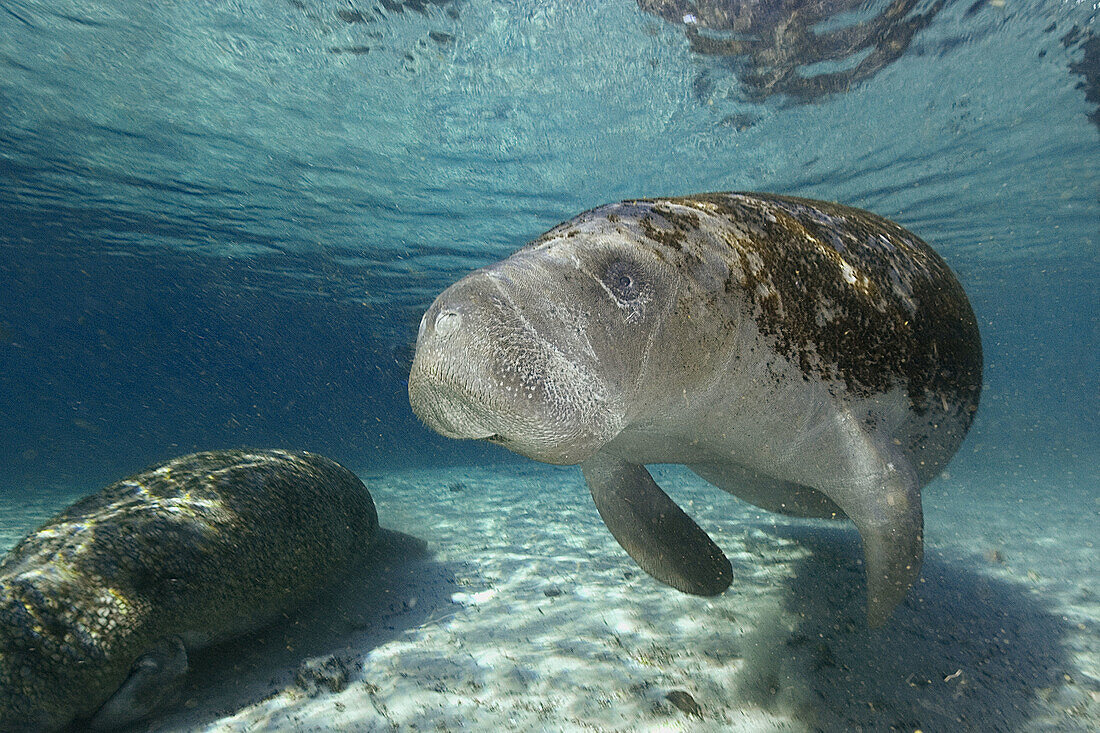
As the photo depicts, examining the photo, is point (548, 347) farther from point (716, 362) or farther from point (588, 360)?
point (716, 362)

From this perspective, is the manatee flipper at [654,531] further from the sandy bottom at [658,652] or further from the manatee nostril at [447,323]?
the manatee nostril at [447,323]

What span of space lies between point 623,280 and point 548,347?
52 centimetres

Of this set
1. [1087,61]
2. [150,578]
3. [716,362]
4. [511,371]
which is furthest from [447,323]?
[1087,61]

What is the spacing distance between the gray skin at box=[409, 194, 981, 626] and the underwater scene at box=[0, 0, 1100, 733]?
0.06ft

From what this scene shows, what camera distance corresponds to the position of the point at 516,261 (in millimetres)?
2223

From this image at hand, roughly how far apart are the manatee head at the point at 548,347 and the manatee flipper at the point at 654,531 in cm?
145

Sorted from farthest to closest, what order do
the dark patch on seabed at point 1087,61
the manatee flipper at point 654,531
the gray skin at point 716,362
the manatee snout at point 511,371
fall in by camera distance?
the dark patch on seabed at point 1087,61
the manatee flipper at point 654,531
the gray skin at point 716,362
the manatee snout at point 511,371

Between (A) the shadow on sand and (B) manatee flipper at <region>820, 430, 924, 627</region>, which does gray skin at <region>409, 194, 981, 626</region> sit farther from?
(A) the shadow on sand

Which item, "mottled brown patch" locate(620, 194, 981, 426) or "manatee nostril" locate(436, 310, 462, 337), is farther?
"mottled brown patch" locate(620, 194, 981, 426)

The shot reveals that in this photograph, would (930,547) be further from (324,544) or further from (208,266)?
(208,266)

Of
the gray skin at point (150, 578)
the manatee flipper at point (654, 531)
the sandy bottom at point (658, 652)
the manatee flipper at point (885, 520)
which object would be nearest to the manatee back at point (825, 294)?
the manatee flipper at point (885, 520)

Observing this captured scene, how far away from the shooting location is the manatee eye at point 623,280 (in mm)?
2205

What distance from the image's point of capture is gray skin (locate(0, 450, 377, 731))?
8.45 feet

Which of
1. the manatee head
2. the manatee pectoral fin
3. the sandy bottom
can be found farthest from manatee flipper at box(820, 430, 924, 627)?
the manatee head
